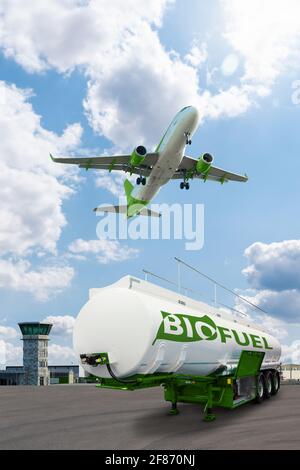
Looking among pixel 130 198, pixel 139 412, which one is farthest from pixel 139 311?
pixel 130 198

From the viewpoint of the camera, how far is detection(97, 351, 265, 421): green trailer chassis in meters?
10.9

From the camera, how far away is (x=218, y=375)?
1249 cm

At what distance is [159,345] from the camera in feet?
34.6

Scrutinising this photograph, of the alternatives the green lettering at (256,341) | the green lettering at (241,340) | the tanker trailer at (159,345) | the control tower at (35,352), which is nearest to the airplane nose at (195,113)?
the green lettering at (256,341)

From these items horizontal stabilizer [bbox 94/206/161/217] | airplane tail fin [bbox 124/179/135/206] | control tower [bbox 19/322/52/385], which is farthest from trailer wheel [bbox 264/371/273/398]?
control tower [bbox 19/322/52/385]

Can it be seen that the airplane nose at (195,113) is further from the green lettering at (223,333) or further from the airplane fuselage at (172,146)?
the green lettering at (223,333)

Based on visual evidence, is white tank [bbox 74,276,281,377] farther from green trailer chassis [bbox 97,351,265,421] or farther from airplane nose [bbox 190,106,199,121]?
airplane nose [bbox 190,106,199,121]

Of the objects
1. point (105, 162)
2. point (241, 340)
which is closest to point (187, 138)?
point (105, 162)

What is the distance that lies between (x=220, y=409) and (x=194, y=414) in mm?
1370

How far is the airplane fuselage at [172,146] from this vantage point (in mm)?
30578

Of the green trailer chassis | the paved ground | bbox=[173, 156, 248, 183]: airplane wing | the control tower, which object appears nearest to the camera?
the paved ground

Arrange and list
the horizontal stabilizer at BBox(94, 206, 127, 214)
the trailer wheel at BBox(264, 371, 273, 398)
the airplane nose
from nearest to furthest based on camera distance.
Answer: the trailer wheel at BBox(264, 371, 273, 398) → the airplane nose → the horizontal stabilizer at BBox(94, 206, 127, 214)

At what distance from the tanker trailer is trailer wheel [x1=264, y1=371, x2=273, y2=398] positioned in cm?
284
